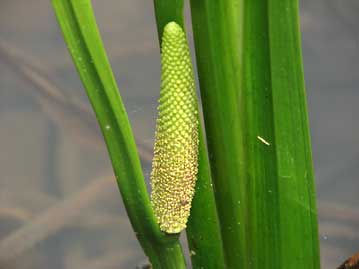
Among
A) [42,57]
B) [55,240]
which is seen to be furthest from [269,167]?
[42,57]

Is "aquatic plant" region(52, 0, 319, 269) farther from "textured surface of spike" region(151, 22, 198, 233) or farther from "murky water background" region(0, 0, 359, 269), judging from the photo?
"murky water background" region(0, 0, 359, 269)

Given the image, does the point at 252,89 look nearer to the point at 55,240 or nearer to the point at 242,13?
the point at 242,13

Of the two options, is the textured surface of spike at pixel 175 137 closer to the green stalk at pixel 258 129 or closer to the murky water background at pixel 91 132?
the green stalk at pixel 258 129

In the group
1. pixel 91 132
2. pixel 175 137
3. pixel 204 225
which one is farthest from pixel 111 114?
pixel 91 132

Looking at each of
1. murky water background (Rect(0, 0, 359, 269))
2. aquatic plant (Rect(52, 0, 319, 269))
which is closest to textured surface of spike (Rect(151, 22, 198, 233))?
aquatic plant (Rect(52, 0, 319, 269))

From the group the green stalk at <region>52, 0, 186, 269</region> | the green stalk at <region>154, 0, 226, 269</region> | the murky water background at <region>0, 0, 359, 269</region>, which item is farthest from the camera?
the murky water background at <region>0, 0, 359, 269</region>
